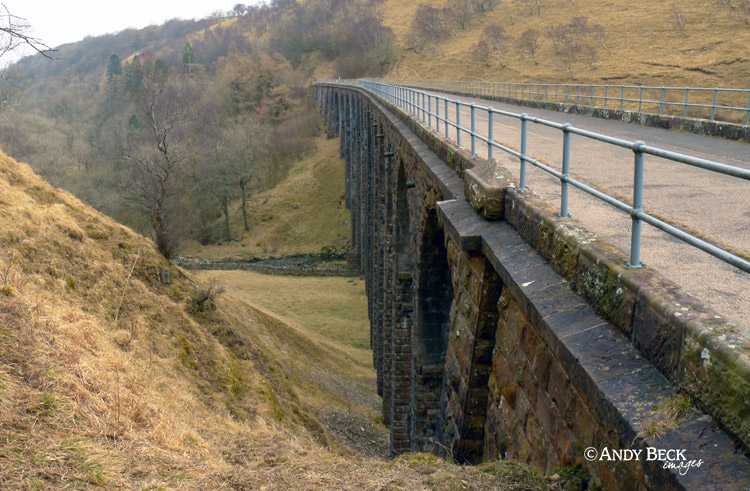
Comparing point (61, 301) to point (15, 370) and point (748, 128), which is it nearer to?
point (15, 370)

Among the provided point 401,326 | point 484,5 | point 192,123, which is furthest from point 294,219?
point 484,5

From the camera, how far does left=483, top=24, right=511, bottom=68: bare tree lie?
65.2m

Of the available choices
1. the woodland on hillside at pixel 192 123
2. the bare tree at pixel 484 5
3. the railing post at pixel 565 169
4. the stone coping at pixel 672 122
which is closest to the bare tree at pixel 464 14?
the bare tree at pixel 484 5

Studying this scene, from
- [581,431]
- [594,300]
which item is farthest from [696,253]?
[581,431]

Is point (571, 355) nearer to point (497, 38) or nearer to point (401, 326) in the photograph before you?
point (401, 326)

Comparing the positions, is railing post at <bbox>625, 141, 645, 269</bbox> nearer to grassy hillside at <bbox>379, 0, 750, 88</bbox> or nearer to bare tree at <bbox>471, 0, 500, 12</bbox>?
grassy hillside at <bbox>379, 0, 750, 88</bbox>

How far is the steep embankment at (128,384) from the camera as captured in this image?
13.7 feet

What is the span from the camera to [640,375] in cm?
249

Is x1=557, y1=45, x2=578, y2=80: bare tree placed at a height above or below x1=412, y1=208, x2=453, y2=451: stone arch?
above

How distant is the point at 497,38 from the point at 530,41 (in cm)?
598

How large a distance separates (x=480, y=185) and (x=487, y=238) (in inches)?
29.4

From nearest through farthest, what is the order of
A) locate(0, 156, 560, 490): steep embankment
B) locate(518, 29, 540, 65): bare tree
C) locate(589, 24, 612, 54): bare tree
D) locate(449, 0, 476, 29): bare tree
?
locate(0, 156, 560, 490): steep embankment < locate(589, 24, 612, 54): bare tree < locate(518, 29, 540, 65): bare tree < locate(449, 0, 476, 29): bare tree

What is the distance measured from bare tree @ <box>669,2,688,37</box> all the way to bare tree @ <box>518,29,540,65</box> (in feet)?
42.8

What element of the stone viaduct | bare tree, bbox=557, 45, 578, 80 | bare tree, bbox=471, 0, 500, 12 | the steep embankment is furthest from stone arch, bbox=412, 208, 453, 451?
bare tree, bbox=471, 0, 500, 12
